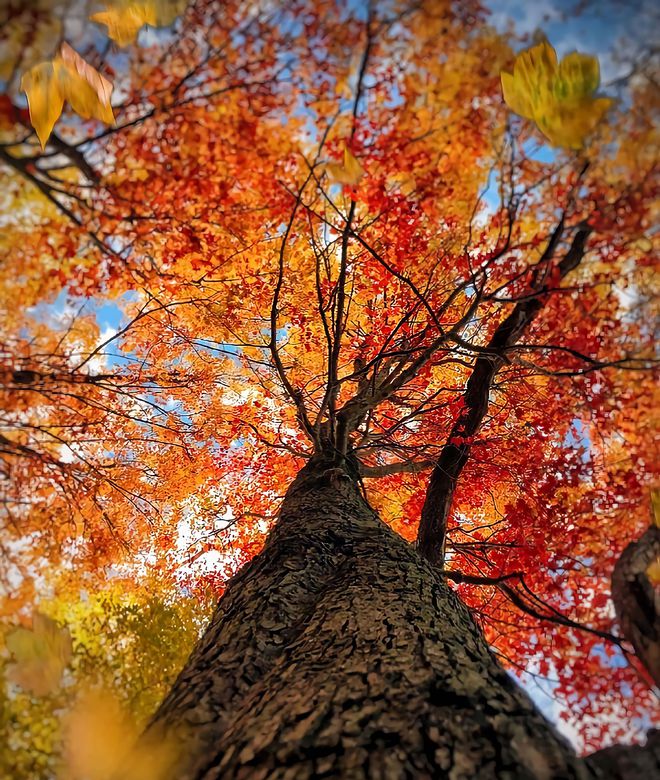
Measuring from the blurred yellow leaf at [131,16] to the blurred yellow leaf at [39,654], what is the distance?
3779 mm

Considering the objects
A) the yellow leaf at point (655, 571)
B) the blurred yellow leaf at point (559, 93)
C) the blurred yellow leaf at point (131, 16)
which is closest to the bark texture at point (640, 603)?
the yellow leaf at point (655, 571)

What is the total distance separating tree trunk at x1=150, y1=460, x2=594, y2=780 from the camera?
1494 mm

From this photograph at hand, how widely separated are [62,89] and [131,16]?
27.7 inches

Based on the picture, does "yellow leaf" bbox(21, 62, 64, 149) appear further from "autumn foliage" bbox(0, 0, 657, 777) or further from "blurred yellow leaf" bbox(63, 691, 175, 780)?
"blurred yellow leaf" bbox(63, 691, 175, 780)

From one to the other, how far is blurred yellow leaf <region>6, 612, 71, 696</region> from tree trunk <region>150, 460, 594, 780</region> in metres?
0.58

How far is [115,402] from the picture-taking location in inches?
204

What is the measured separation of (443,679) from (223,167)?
12.9 ft

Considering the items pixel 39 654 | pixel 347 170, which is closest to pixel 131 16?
pixel 347 170

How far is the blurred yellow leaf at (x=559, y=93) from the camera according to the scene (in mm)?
3078

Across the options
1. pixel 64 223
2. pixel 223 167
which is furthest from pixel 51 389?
pixel 223 167

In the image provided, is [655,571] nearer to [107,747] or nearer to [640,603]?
[640,603]

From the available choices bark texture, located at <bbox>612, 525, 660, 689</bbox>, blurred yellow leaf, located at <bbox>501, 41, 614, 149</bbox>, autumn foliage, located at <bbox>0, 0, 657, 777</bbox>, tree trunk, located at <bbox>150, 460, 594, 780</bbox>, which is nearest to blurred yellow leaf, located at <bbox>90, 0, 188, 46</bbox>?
autumn foliage, located at <bbox>0, 0, 657, 777</bbox>

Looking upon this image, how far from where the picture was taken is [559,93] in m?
3.13

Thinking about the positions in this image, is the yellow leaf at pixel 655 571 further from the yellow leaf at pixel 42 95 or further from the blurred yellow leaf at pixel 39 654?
the yellow leaf at pixel 42 95
